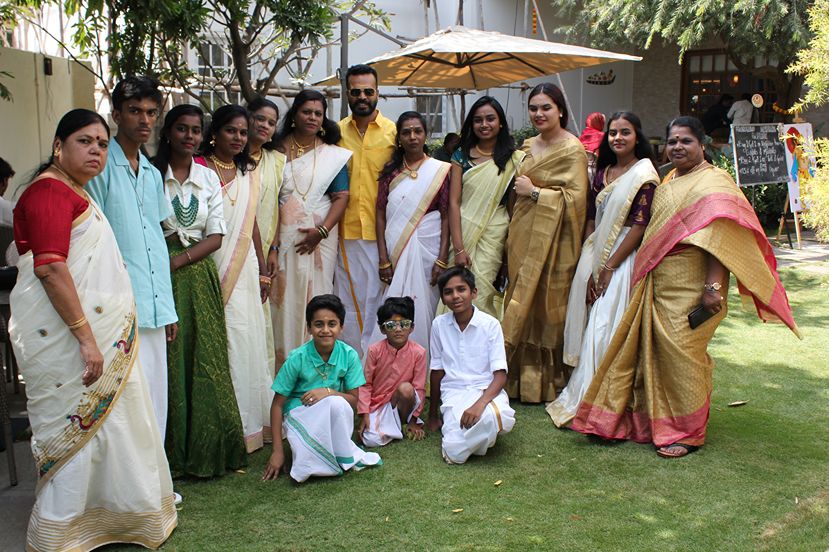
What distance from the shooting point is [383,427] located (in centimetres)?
435

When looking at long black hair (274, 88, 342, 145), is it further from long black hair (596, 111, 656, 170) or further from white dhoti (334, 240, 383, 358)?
long black hair (596, 111, 656, 170)

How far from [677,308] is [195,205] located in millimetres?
2501

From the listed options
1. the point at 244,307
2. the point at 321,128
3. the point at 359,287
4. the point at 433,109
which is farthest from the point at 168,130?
the point at 433,109

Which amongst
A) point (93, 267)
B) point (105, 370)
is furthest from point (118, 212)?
point (105, 370)

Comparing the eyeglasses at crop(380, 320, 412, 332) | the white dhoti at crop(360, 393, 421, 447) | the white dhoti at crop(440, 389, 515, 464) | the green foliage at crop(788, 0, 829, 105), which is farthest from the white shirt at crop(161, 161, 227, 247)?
the green foliage at crop(788, 0, 829, 105)

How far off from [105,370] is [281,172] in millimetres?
1836

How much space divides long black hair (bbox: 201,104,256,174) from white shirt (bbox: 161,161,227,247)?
11.7 inches

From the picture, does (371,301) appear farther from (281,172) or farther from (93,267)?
(93,267)

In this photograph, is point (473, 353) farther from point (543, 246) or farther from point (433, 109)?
point (433, 109)

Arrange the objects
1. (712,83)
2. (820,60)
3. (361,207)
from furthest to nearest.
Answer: (712,83) < (820,60) < (361,207)

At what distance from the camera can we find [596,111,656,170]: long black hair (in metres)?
4.55

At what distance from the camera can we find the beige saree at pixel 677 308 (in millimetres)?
4105

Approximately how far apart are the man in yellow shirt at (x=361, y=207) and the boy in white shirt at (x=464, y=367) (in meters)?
0.73

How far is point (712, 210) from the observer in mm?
4047
